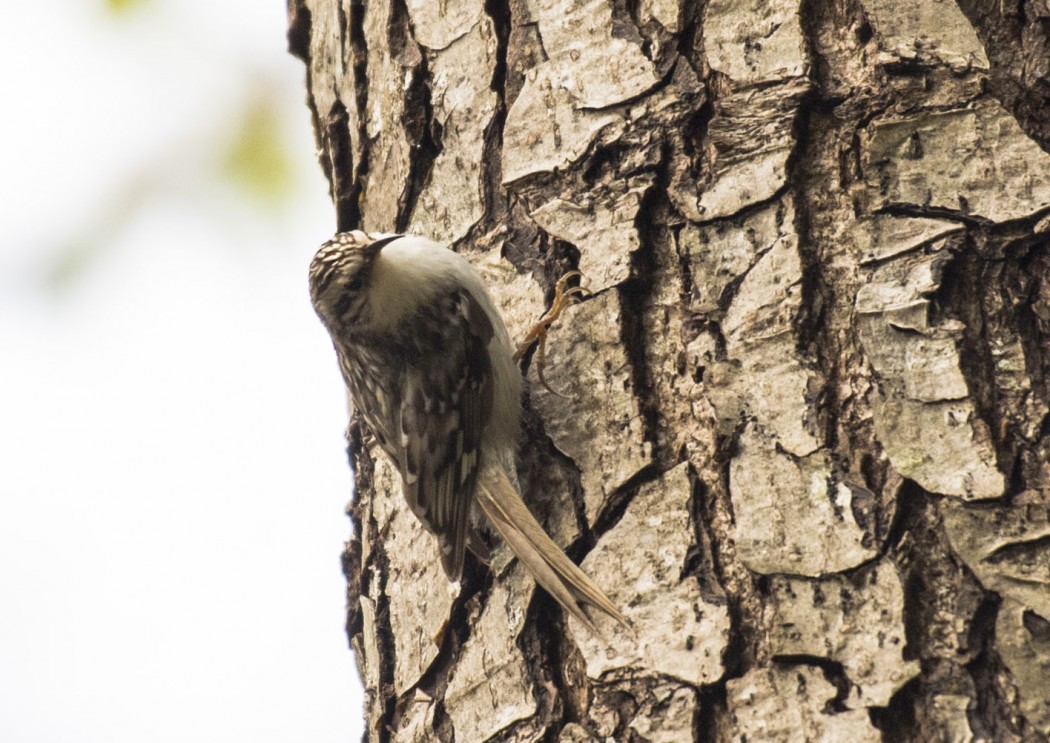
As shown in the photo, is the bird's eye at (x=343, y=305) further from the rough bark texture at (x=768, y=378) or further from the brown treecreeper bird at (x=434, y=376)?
the rough bark texture at (x=768, y=378)

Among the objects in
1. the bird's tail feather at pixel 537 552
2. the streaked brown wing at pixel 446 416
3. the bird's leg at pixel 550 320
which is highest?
the bird's leg at pixel 550 320

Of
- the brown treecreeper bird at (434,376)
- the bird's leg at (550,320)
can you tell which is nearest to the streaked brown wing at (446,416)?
the brown treecreeper bird at (434,376)

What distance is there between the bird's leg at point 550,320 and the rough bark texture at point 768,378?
0.07 feet

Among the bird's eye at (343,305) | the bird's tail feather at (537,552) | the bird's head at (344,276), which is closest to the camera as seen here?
the bird's tail feather at (537,552)

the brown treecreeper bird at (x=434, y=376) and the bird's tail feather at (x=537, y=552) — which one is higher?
the brown treecreeper bird at (x=434, y=376)

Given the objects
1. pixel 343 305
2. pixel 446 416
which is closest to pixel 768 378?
pixel 446 416

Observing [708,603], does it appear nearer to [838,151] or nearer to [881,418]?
[881,418]

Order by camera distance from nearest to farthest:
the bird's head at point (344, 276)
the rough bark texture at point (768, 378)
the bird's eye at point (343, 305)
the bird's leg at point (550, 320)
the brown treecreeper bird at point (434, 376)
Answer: the rough bark texture at point (768, 378), the bird's leg at point (550, 320), the brown treecreeper bird at point (434, 376), the bird's head at point (344, 276), the bird's eye at point (343, 305)

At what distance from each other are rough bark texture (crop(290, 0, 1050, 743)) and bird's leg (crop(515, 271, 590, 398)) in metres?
0.02

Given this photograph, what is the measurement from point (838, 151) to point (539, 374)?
67 cm

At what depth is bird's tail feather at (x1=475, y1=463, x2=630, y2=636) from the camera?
181cm

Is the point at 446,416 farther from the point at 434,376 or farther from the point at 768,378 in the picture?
the point at 768,378

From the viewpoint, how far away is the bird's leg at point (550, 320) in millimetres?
2059

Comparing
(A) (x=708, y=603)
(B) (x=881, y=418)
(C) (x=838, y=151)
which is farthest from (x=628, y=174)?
(A) (x=708, y=603)
